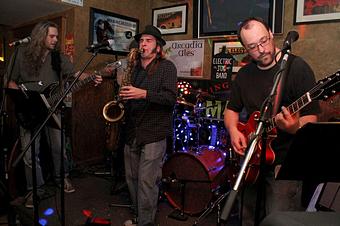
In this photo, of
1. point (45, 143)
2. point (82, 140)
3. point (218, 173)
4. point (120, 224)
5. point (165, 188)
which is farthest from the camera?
point (82, 140)

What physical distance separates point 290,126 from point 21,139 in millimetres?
2934

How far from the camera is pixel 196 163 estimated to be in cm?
327

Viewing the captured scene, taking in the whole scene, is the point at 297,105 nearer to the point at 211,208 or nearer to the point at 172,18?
the point at 211,208

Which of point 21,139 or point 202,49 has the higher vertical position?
point 202,49

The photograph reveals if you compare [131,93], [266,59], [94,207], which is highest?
[266,59]

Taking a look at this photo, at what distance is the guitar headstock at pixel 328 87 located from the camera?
157cm

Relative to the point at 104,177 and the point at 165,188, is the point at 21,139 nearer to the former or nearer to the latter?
the point at 104,177

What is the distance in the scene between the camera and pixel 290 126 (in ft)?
5.70

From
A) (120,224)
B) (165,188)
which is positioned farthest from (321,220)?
(165,188)

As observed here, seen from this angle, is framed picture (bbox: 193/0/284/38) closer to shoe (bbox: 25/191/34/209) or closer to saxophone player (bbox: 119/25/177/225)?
saxophone player (bbox: 119/25/177/225)

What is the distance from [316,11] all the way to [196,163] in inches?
96.5

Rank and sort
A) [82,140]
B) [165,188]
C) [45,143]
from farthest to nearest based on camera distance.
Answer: [82,140] → [45,143] → [165,188]

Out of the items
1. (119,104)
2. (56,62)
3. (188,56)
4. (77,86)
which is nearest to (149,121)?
(119,104)

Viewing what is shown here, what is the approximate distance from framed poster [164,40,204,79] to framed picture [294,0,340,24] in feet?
4.94
